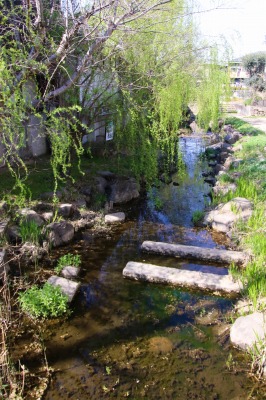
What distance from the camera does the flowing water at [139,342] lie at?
3615mm

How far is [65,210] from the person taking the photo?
7371 mm

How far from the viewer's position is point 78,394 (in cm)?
351

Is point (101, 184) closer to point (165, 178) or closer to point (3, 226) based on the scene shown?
point (165, 178)

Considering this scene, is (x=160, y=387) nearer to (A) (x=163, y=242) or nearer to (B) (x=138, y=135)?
(A) (x=163, y=242)

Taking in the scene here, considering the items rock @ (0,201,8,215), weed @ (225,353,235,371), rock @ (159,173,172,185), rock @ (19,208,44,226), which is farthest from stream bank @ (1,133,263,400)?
rock @ (159,173,172,185)

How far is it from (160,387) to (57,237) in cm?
378

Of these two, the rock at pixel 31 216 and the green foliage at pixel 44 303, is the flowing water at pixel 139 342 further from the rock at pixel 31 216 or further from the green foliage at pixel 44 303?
the rock at pixel 31 216

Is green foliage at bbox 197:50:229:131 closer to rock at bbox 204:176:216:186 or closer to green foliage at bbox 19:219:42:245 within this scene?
rock at bbox 204:176:216:186

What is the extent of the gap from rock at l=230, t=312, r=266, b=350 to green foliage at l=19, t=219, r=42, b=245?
12.1 ft

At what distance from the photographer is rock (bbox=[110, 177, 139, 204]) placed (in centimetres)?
923

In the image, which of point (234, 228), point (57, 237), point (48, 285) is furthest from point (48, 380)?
point (234, 228)

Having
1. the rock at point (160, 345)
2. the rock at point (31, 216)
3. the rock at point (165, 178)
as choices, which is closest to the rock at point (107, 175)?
the rock at point (165, 178)

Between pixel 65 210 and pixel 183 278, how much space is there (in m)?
3.18

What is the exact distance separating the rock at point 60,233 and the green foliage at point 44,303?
1.95 metres
